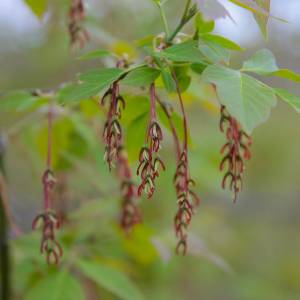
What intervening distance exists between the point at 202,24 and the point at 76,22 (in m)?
0.53

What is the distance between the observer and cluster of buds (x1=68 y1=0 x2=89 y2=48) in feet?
4.75

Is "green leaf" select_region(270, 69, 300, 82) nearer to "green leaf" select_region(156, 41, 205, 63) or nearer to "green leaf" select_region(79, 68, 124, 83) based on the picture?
"green leaf" select_region(156, 41, 205, 63)

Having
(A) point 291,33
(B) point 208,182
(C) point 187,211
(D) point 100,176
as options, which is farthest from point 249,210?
(C) point 187,211

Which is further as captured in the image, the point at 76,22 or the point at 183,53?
the point at 76,22

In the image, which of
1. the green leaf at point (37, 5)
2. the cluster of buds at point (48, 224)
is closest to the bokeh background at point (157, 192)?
the green leaf at point (37, 5)

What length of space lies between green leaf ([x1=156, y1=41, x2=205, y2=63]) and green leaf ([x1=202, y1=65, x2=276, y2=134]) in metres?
Answer: 0.05

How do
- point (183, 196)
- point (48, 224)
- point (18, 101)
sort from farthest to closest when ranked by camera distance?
point (18, 101) → point (48, 224) → point (183, 196)

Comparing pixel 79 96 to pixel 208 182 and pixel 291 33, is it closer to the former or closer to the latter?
pixel 208 182

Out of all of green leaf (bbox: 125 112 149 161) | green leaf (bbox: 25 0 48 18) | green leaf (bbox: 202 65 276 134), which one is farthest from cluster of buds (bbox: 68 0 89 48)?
green leaf (bbox: 202 65 276 134)

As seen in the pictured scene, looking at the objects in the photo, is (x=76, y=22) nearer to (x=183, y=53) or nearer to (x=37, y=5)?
(x=37, y=5)

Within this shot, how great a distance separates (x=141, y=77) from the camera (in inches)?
37.5

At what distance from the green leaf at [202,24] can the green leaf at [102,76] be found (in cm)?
18

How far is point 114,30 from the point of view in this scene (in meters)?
3.32

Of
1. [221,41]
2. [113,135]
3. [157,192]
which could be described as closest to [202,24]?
[221,41]
